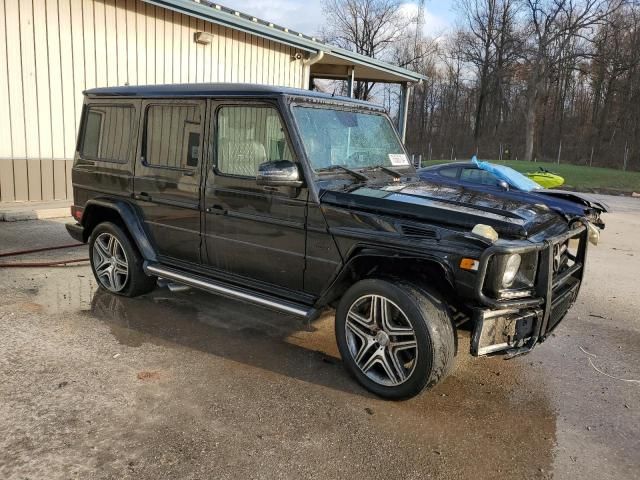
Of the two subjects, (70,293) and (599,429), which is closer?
(599,429)

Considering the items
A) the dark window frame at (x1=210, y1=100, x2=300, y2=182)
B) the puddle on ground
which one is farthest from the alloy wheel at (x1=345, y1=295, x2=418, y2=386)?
the dark window frame at (x1=210, y1=100, x2=300, y2=182)

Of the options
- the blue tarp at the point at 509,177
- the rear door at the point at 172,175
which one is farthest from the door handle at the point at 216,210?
the blue tarp at the point at 509,177

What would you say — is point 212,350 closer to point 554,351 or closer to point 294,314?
point 294,314

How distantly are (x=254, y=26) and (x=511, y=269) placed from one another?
1129 centimetres

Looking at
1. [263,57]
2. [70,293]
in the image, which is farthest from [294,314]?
[263,57]

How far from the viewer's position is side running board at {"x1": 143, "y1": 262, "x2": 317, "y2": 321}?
3883 mm

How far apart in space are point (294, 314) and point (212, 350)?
0.89 metres

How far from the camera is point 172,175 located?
185 inches

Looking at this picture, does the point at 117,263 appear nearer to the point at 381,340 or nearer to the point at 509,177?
the point at 381,340

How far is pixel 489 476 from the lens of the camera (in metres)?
2.85

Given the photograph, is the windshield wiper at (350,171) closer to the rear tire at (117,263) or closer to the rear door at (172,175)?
the rear door at (172,175)

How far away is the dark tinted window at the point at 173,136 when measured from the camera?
455 centimetres

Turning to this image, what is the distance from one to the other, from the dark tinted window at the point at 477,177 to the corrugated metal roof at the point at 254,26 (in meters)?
6.23

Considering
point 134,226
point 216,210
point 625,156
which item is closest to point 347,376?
point 216,210
